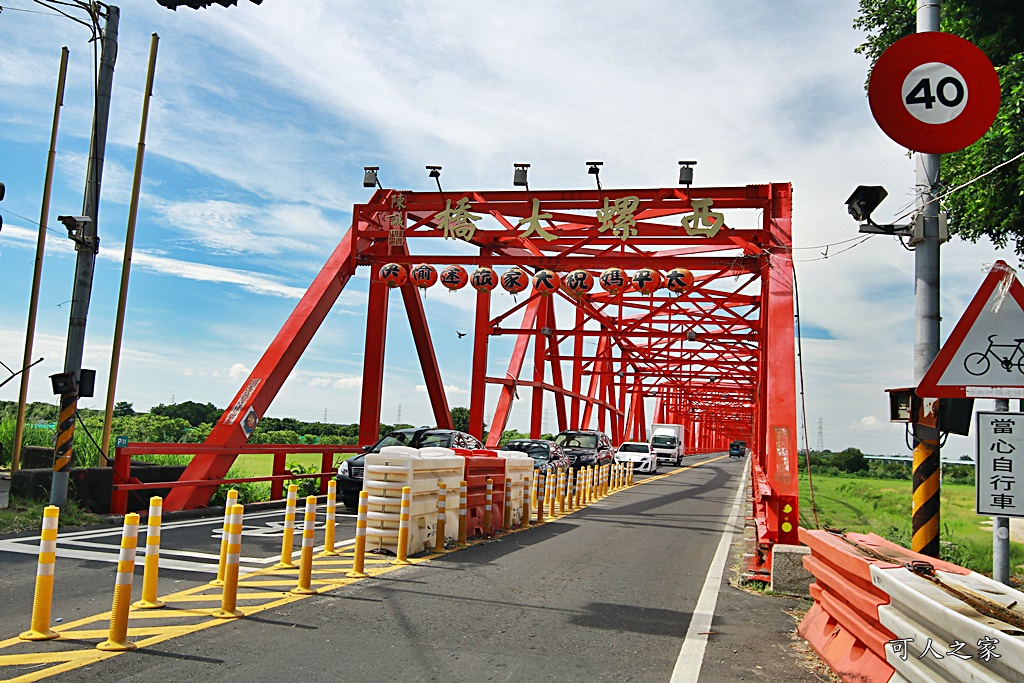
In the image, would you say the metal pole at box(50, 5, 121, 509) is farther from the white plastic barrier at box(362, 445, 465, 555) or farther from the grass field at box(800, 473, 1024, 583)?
the grass field at box(800, 473, 1024, 583)

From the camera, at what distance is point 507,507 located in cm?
1475

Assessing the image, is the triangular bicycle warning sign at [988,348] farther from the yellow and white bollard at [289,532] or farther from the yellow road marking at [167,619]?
the yellow and white bollard at [289,532]

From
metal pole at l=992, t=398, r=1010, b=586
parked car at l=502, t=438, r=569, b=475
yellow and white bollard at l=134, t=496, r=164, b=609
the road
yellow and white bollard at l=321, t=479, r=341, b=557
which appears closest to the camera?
metal pole at l=992, t=398, r=1010, b=586

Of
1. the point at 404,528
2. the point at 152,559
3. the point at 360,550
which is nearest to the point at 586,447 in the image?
the point at 404,528

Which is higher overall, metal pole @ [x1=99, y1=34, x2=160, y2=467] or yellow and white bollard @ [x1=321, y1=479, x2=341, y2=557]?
metal pole @ [x1=99, y1=34, x2=160, y2=467]

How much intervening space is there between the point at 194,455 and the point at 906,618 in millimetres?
14069

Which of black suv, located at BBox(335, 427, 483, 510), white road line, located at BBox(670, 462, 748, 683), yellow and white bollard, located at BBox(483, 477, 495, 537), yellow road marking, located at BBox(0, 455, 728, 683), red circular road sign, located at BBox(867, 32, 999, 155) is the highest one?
red circular road sign, located at BBox(867, 32, 999, 155)

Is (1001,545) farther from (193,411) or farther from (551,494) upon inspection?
(193,411)

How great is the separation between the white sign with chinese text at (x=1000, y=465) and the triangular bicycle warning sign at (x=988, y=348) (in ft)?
0.99

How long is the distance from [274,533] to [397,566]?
3615 millimetres

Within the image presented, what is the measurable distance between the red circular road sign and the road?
4.25 m

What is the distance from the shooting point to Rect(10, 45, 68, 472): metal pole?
15.8 meters

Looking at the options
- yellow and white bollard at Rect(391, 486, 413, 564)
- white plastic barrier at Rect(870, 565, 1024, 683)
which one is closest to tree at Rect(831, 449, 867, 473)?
yellow and white bollard at Rect(391, 486, 413, 564)

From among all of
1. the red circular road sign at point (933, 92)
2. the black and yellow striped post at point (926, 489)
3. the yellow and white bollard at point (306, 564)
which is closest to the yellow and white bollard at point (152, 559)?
the yellow and white bollard at point (306, 564)
